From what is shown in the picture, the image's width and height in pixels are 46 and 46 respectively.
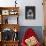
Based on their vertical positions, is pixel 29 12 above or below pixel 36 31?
above

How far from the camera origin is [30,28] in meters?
5.34

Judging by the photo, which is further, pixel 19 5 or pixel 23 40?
pixel 19 5

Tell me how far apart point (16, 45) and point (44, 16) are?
4.47 feet

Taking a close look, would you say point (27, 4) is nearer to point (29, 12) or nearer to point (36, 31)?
point (29, 12)

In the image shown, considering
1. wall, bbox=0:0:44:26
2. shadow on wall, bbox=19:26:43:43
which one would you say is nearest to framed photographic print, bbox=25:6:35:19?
wall, bbox=0:0:44:26

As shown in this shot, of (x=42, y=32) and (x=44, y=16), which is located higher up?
(x=44, y=16)

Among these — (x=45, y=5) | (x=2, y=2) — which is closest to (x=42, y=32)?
(x=45, y=5)

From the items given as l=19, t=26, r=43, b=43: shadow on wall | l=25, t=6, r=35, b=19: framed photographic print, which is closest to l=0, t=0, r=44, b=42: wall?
l=19, t=26, r=43, b=43: shadow on wall

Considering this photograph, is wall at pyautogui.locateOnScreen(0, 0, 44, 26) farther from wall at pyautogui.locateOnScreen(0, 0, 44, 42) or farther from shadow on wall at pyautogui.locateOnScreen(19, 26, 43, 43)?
shadow on wall at pyautogui.locateOnScreen(19, 26, 43, 43)

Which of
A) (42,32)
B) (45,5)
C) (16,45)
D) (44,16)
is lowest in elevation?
(16,45)

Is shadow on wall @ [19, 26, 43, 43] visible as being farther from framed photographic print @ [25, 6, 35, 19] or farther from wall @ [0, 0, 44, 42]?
framed photographic print @ [25, 6, 35, 19]

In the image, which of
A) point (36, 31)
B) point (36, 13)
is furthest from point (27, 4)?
point (36, 31)

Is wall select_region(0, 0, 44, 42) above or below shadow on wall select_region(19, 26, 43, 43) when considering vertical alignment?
above

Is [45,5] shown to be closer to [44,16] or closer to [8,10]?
[44,16]
